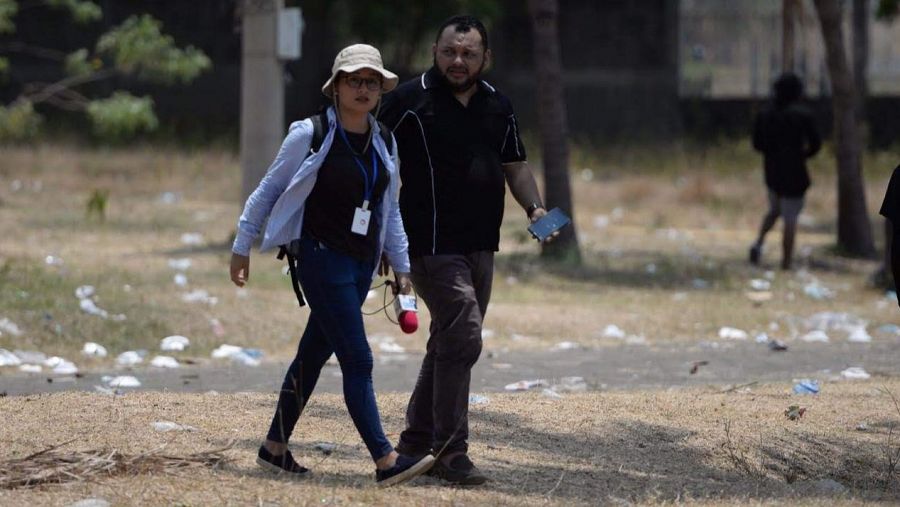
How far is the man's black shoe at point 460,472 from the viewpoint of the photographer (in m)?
6.00

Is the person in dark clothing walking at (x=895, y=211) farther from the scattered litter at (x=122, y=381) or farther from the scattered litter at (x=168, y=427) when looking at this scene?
the scattered litter at (x=122, y=381)

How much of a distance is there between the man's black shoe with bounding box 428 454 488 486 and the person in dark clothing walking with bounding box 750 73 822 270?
376 inches

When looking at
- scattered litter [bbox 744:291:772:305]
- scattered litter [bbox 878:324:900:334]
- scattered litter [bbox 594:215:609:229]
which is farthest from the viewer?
scattered litter [bbox 594:215:609:229]

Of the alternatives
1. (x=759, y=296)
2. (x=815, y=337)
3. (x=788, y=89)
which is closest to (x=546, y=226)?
(x=815, y=337)

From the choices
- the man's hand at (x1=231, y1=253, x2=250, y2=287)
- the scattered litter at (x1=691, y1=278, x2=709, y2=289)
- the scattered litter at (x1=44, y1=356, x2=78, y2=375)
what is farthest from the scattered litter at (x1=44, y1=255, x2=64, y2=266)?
the man's hand at (x1=231, y1=253, x2=250, y2=287)

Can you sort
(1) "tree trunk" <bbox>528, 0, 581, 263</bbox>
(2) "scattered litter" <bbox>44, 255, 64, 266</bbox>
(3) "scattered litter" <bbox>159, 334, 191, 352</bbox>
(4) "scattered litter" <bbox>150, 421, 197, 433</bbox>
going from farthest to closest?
1. (1) "tree trunk" <bbox>528, 0, 581, 263</bbox>
2. (2) "scattered litter" <bbox>44, 255, 64, 266</bbox>
3. (3) "scattered litter" <bbox>159, 334, 191, 352</bbox>
4. (4) "scattered litter" <bbox>150, 421, 197, 433</bbox>

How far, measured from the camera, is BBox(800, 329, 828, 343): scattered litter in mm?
11789

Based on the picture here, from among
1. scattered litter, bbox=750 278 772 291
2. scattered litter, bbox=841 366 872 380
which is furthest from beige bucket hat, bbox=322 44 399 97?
scattered litter, bbox=750 278 772 291

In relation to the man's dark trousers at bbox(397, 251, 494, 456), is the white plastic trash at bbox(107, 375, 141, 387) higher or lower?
lower

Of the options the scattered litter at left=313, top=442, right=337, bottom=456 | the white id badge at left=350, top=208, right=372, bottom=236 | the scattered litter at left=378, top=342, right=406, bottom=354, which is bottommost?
the scattered litter at left=378, top=342, right=406, bottom=354

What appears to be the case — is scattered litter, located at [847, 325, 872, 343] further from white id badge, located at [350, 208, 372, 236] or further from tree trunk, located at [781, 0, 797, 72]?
tree trunk, located at [781, 0, 797, 72]

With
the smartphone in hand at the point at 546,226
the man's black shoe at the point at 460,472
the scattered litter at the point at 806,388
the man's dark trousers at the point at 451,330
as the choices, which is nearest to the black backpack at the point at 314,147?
the man's dark trousers at the point at 451,330

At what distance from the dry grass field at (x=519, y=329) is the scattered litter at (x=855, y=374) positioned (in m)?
0.12

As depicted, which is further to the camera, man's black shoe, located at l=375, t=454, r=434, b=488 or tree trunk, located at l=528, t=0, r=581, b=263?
tree trunk, located at l=528, t=0, r=581, b=263
